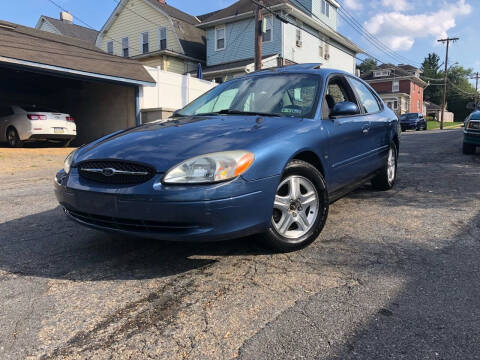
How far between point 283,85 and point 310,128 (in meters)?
0.81

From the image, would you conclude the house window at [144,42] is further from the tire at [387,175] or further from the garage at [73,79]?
the tire at [387,175]

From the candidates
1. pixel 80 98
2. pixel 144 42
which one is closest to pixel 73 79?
pixel 80 98

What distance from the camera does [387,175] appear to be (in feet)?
17.7

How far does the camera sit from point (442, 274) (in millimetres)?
2748

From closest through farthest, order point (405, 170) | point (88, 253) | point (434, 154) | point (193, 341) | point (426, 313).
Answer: point (193, 341) → point (426, 313) → point (88, 253) → point (405, 170) → point (434, 154)

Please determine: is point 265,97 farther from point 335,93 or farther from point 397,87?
point 397,87

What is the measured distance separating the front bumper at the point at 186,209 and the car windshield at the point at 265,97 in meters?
1.09

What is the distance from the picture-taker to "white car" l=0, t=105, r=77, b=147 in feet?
41.0

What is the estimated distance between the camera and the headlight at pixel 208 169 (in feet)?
→ 8.36

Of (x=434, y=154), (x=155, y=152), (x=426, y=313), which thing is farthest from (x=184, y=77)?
(x=426, y=313)

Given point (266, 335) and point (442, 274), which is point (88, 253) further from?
point (442, 274)

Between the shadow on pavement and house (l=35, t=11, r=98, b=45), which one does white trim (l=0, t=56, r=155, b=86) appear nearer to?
the shadow on pavement

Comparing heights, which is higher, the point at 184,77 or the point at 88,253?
the point at 184,77

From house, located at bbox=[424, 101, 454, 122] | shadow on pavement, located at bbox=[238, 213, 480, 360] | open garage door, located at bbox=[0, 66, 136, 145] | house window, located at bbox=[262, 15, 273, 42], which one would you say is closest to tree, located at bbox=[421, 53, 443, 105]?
house, located at bbox=[424, 101, 454, 122]
